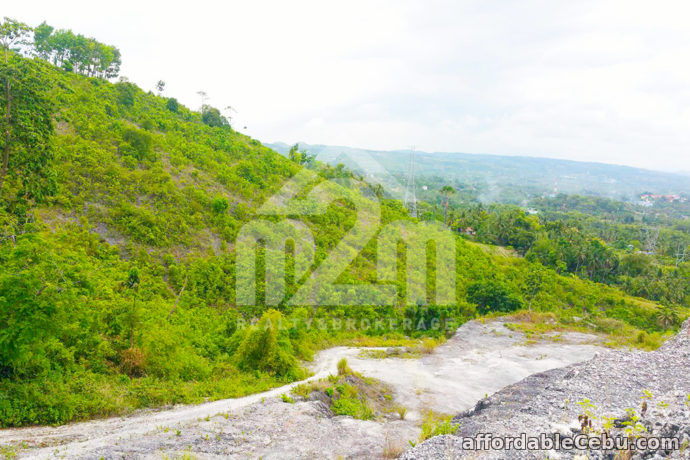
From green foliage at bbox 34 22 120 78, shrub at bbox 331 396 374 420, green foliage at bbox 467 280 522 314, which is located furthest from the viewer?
green foliage at bbox 34 22 120 78

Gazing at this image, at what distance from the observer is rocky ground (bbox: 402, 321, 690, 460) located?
5836mm

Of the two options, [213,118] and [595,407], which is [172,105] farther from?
[595,407]

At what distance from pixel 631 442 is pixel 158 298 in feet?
46.1

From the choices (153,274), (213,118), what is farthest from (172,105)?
(153,274)

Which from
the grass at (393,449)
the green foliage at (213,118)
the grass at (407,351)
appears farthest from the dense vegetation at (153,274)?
the grass at (393,449)

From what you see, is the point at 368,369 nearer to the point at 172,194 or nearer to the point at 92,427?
the point at 92,427

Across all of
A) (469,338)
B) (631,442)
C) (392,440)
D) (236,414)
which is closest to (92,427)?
(236,414)

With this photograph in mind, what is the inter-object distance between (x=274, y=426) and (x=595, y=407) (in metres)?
6.32

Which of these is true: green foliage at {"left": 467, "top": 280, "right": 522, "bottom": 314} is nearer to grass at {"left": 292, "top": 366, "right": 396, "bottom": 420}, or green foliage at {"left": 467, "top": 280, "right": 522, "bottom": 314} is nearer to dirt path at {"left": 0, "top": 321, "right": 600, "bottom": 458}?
dirt path at {"left": 0, "top": 321, "right": 600, "bottom": 458}

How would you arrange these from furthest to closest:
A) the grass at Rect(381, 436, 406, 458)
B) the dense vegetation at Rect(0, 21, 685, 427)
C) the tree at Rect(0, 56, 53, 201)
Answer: the tree at Rect(0, 56, 53, 201) < the dense vegetation at Rect(0, 21, 685, 427) < the grass at Rect(381, 436, 406, 458)

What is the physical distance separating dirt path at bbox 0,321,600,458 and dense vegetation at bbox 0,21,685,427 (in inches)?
33.1

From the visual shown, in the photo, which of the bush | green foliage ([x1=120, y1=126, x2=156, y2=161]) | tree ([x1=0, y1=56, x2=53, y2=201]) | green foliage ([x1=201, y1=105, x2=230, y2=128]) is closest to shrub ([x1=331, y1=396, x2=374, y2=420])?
the bush

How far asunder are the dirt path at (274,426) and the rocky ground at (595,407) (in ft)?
6.33

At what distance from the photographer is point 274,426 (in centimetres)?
824
